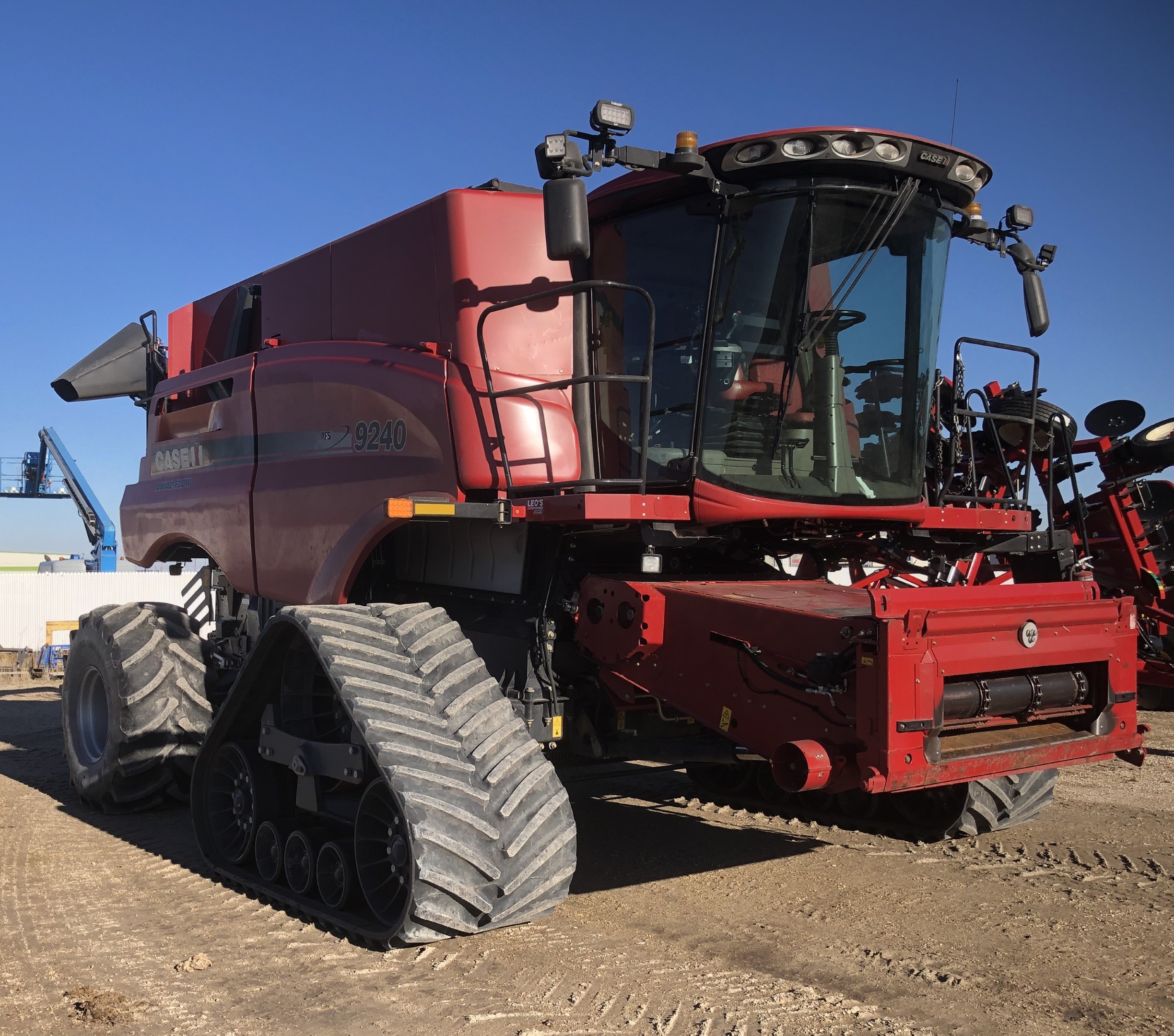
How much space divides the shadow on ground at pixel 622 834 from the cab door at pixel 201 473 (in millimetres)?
1584

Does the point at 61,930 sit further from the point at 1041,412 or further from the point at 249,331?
the point at 1041,412

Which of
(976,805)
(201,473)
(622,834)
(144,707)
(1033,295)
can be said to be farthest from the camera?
(201,473)

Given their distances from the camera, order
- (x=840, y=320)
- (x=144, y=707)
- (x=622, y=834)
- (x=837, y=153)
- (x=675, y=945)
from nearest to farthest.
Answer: (x=675, y=945) < (x=837, y=153) < (x=840, y=320) < (x=622, y=834) < (x=144, y=707)

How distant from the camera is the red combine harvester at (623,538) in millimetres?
4328

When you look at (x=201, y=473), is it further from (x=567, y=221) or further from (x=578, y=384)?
(x=567, y=221)

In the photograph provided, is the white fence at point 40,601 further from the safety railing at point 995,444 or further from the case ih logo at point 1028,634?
the case ih logo at point 1028,634

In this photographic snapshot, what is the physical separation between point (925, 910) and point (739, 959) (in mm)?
1167

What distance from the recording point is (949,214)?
5.65m

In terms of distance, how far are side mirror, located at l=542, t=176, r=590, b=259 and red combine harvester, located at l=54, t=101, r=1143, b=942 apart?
0.02 metres

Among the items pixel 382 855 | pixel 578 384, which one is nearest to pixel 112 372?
pixel 578 384

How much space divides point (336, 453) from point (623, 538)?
1669 mm

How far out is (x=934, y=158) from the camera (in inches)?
205

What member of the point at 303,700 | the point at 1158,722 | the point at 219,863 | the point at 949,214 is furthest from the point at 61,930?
the point at 1158,722

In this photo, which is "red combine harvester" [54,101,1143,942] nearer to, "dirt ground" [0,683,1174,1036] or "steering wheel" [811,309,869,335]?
"steering wheel" [811,309,869,335]
